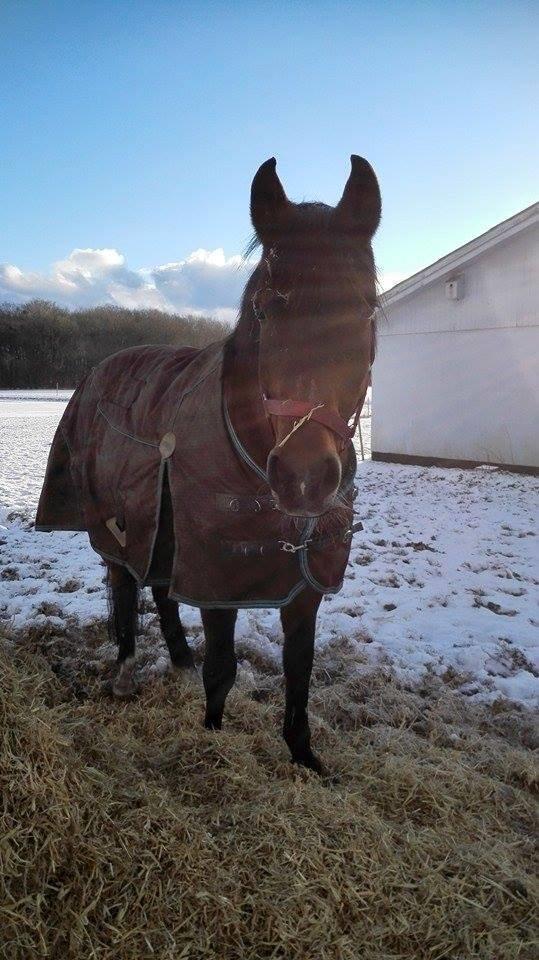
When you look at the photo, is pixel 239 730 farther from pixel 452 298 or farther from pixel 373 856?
pixel 452 298

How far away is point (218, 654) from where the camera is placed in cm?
218

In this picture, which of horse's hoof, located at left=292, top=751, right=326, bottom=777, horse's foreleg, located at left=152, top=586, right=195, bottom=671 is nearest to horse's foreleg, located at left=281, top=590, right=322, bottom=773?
horse's hoof, located at left=292, top=751, right=326, bottom=777

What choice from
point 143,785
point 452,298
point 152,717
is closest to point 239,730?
point 152,717

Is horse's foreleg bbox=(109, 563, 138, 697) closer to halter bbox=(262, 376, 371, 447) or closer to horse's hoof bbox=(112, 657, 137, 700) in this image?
horse's hoof bbox=(112, 657, 137, 700)

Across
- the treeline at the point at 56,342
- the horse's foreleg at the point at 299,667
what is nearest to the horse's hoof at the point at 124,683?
the horse's foreleg at the point at 299,667

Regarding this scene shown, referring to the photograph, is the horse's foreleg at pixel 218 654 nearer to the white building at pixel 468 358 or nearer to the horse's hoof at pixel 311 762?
the horse's hoof at pixel 311 762

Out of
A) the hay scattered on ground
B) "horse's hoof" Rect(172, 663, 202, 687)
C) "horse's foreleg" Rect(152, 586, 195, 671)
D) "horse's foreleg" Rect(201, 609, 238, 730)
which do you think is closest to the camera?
the hay scattered on ground

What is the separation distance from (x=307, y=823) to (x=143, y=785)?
54 centimetres

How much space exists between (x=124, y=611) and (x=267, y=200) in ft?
7.20

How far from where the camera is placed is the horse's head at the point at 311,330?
57.9 inches

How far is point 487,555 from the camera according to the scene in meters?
5.16

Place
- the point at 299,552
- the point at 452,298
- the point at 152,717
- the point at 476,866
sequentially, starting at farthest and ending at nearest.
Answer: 1. the point at 452,298
2. the point at 152,717
3. the point at 299,552
4. the point at 476,866

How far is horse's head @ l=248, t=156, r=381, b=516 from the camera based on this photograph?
1.47 m

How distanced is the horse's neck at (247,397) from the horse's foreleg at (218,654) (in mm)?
664
